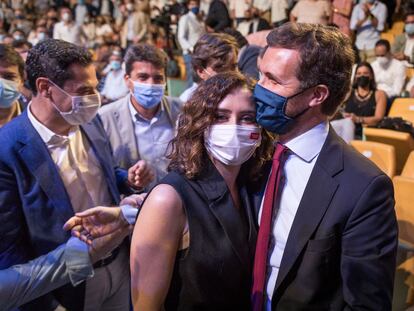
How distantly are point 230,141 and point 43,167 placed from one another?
78 centimetres

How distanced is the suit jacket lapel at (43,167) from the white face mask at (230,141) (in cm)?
65

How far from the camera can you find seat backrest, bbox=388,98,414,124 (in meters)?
5.26

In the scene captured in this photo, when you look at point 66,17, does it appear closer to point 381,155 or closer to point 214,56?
point 214,56

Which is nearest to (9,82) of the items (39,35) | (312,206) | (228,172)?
(228,172)

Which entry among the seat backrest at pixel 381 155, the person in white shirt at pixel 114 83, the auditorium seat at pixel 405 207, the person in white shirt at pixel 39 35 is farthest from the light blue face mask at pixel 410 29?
the person in white shirt at pixel 39 35

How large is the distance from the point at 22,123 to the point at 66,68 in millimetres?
306

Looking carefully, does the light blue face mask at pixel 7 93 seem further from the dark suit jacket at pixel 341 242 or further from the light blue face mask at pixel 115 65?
the light blue face mask at pixel 115 65

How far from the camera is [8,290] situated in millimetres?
1342

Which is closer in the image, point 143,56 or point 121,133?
point 121,133

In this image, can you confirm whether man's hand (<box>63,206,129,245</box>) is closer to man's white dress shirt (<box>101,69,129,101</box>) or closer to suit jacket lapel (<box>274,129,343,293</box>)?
suit jacket lapel (<box>274,129,343,293</box>)

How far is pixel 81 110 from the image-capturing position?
6.36ft

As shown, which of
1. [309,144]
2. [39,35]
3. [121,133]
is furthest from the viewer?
[39,35]

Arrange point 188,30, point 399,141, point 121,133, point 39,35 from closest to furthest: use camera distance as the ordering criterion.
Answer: point 121,133 → point 399,141 → point 188,30 → point 39,35

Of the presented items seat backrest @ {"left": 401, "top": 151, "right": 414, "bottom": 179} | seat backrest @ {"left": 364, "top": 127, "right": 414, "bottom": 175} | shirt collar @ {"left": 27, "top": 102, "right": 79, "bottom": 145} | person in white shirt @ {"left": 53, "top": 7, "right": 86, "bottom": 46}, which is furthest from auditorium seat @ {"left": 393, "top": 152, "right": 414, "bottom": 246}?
person in white shirt @ {"left": 53, "top": 7, "right": 86, "bottom": 46}
